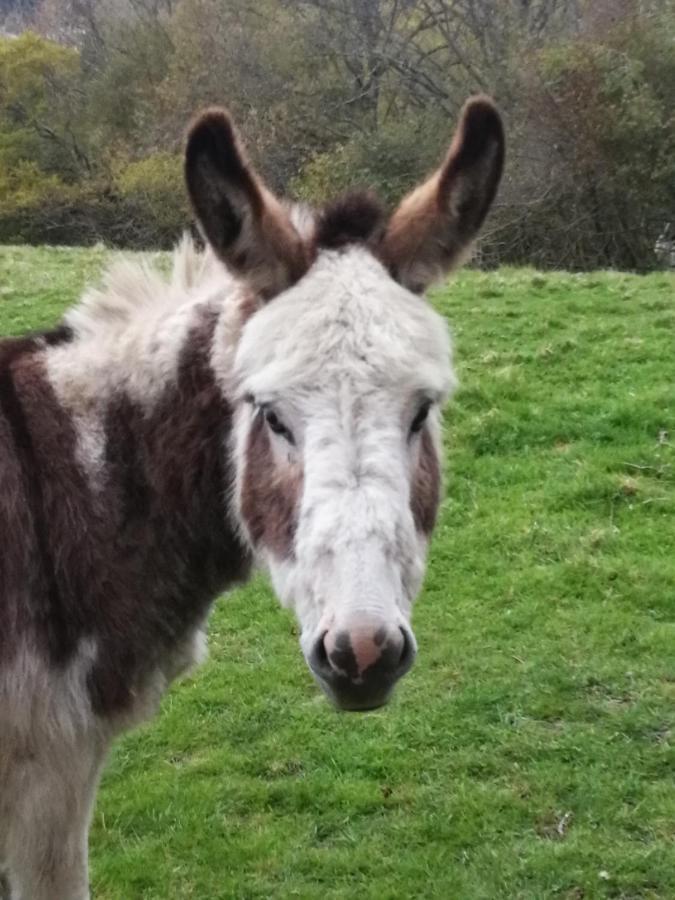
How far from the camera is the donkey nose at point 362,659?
83.3 inches

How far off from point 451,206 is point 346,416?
83cm

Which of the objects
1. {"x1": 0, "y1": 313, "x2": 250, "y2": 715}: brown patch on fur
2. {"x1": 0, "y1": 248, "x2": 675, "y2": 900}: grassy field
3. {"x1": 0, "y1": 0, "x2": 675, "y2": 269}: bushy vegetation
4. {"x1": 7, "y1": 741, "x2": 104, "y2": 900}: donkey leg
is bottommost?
{"x1": 0, "y1": 0, "x2": 675, "y2": 269}: bushy vegetation

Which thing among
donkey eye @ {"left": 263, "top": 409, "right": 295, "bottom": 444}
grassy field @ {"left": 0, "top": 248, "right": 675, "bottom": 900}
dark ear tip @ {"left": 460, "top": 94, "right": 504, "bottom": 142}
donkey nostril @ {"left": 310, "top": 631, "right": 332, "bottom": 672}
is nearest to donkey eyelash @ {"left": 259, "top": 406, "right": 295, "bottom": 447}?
donkey eye @ {"left": 263, "top": 409, "right": 295, "bottom": 444}

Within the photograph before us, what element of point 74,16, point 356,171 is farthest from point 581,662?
point 74,16

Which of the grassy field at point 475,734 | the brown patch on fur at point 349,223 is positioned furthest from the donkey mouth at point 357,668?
the grassy field at point 475,734

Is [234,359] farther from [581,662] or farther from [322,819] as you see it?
[581,662]

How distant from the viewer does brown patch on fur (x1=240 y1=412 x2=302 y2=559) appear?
249cm

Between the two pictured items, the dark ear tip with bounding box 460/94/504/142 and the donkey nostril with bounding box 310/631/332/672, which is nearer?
the donkey nostril with bounding box 310/631/332/672

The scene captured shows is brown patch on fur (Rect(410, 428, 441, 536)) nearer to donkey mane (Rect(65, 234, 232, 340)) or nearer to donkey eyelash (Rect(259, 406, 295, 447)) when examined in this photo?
donkey eyelash (Rect(259, 406, 295, 447))

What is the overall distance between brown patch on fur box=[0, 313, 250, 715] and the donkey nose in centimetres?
85

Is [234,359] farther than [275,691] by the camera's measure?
No

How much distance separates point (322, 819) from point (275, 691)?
1.04 meters

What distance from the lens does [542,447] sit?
7680mm

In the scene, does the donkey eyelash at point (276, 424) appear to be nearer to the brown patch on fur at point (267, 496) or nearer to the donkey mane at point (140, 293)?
the brown patch on fur at point (267, 496)
